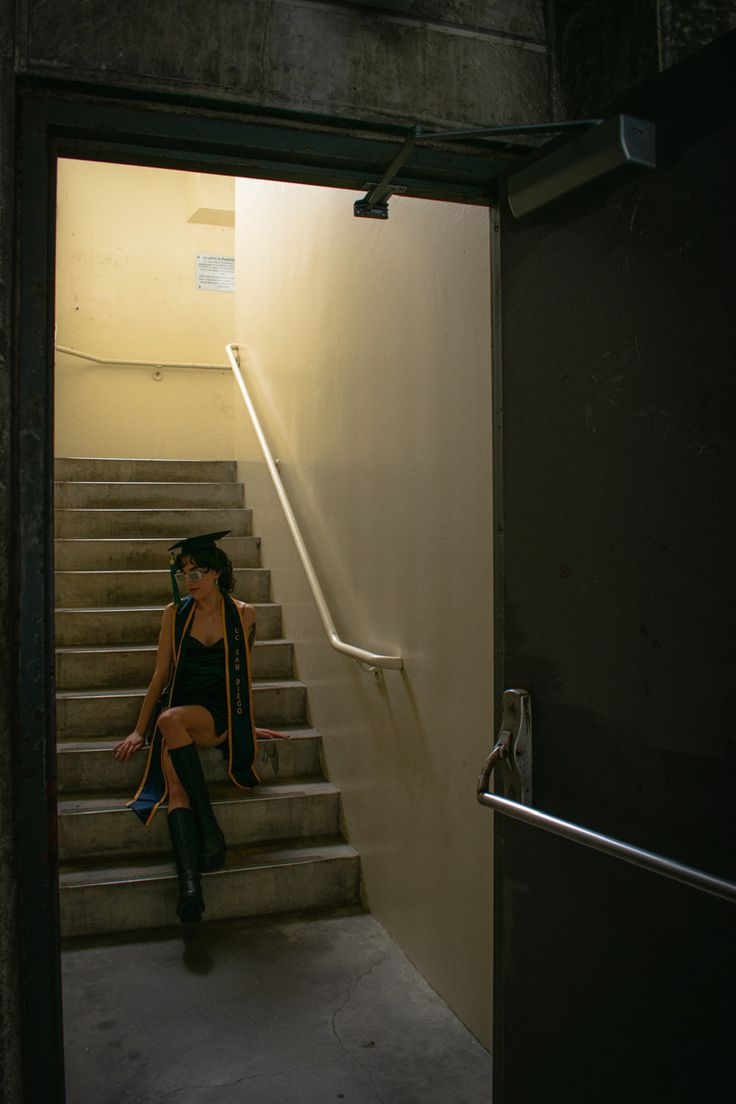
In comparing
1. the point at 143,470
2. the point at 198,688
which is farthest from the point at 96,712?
the point at 143,470

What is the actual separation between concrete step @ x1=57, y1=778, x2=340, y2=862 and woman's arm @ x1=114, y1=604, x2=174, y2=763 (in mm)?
206

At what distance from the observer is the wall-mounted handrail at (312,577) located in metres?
2.88

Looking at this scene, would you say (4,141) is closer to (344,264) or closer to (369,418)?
(369,418)

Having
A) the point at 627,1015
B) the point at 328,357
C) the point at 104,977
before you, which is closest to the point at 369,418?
the point at 328,357

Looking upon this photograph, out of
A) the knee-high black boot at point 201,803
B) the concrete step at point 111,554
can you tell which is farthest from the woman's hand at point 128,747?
the concrete step at point 111,554

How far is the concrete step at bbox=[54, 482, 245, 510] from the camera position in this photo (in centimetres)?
505

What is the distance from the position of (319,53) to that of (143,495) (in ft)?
12.4

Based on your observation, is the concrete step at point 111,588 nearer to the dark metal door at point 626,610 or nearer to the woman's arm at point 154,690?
the woman's arm at point 154,690

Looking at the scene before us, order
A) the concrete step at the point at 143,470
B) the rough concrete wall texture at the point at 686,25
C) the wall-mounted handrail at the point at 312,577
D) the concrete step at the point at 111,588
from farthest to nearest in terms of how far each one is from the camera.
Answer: the concrete step at the point at 143,470 → the concrete step at the point at 111,588 → the wall-mounted handrail at the point at 312,577 → the rough concrete wall texture at the point at 686,25

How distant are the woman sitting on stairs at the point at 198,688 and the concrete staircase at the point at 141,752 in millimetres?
143

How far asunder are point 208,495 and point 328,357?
6.09 feet

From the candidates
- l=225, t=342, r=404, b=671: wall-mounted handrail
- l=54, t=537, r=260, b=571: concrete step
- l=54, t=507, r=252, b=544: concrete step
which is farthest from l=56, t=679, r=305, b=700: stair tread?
l=54, t=507, r=252, b=544: concrete step

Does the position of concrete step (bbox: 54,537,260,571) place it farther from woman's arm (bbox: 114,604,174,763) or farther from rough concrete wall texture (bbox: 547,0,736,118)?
rough concrete wall texture (bbox: 547,0,736,118)

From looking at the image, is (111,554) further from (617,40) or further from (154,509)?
(617,40)
